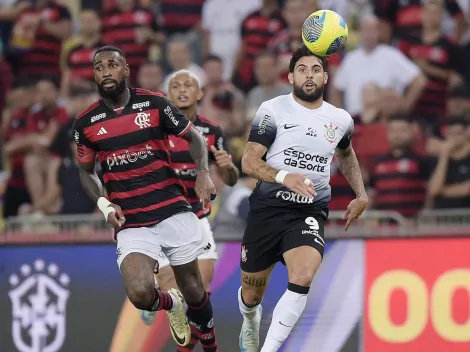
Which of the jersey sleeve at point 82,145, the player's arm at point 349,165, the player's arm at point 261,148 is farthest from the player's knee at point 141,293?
the player's arm at point 349,165

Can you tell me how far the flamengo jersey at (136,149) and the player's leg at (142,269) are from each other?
118 millimetres

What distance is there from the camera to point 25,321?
44.2 feet

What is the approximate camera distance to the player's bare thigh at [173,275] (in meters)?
12.0

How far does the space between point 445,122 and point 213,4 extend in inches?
184

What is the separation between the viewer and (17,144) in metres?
17.5

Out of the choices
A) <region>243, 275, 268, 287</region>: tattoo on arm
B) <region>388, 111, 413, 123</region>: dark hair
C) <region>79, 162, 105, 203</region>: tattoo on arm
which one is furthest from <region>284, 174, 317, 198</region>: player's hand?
<region>388, 111, 413, 123</region>: dark hair

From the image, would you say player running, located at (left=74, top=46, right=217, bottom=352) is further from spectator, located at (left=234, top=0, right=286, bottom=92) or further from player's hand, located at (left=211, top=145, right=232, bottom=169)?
spectator, located at (left=234, top=0, right=286, bottom=92)

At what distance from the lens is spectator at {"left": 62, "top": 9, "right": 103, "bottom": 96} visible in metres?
17.7

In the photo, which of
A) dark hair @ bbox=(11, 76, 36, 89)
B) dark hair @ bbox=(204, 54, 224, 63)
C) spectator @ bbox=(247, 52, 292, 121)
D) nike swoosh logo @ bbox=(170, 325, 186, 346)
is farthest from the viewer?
dark hair @ bbox=(11, 76, 36, 89)

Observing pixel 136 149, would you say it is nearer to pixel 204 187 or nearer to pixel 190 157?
pixel 204 187

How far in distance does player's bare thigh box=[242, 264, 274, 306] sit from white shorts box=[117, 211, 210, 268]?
0.55 metres

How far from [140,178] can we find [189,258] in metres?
0.89

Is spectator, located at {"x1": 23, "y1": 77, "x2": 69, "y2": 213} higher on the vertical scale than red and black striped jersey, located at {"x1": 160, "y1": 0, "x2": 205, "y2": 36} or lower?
lower

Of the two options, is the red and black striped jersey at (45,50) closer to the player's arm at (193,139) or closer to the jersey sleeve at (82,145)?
the jersey sleeve at (82,145)
